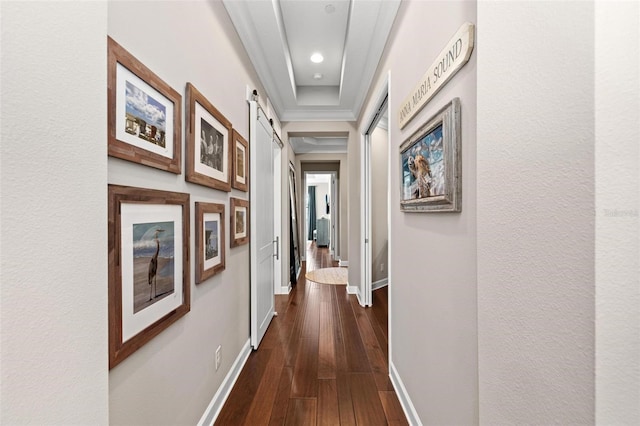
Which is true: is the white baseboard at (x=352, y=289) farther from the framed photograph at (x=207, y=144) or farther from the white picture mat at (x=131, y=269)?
the white picture mat at (x=131, y=269)

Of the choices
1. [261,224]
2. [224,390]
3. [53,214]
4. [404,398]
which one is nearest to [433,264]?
[404,398]

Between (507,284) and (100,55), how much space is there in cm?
115

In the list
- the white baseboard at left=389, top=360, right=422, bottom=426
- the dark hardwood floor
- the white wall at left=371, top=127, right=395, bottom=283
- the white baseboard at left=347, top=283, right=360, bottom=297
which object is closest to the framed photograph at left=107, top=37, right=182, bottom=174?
the dark hardwood floor

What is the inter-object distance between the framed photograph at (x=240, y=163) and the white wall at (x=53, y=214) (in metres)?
1.32

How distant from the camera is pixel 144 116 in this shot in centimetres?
100

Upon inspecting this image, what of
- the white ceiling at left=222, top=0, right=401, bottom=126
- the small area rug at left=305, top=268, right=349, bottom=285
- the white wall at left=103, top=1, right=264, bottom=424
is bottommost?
the small area rug at left=305, top=268, right=349, bottom=285

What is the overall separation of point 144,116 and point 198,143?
407 mm

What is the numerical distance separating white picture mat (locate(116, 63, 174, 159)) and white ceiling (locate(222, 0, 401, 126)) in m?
1.14

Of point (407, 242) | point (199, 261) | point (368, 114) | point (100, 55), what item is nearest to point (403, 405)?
point (407, 242)

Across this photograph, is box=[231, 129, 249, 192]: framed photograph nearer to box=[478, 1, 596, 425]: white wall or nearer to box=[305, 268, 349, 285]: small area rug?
box=[478, 1, 596, 425]: white wall

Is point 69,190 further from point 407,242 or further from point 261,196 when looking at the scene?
point 261,196

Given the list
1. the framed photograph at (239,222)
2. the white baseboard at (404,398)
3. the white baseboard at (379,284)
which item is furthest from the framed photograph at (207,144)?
the white baseboard at (379,284)

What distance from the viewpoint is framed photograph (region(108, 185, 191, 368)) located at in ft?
2.82

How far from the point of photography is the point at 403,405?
1.67 metres
